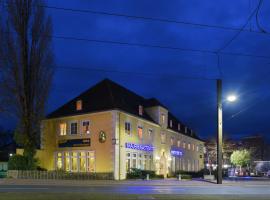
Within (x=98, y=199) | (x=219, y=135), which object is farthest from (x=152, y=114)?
(x=98, y=199)

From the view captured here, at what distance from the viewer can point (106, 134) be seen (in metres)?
42.3

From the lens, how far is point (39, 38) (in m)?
38.6

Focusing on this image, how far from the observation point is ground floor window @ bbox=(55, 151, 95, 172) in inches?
1708

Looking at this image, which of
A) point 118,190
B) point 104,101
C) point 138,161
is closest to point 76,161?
point 138,161

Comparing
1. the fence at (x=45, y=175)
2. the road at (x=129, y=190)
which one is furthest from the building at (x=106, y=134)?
the road at (x=129, y=190)

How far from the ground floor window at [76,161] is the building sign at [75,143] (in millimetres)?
739

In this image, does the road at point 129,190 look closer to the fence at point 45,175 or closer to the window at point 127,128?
the fence at point 45,175

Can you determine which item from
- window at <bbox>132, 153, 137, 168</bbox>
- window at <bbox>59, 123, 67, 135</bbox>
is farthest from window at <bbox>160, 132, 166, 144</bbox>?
window at <bbox>59, 123, 67, 135</bbox>

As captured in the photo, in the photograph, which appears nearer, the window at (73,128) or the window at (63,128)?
the window at (73,128)

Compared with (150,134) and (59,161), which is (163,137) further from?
(59,161)

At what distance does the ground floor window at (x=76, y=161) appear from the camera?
142 ft

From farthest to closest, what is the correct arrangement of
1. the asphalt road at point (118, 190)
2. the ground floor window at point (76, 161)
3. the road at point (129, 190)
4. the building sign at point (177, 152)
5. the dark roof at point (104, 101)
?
the building sign at point (177, 152), the dark roof at point (104, 101), the ground floor window at point (76, 161), the asphalt road at point (118, 190), the road at point (129, 190)

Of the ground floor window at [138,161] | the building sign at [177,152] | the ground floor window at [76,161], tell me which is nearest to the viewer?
the ground floor window at [76,161]

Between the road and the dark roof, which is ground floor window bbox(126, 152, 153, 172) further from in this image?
the road
